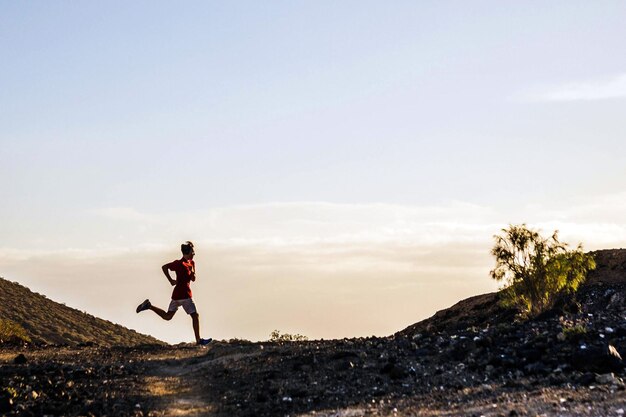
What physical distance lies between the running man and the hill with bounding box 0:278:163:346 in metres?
11.2

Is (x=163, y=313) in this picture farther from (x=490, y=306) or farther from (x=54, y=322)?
(x=54, y=322)


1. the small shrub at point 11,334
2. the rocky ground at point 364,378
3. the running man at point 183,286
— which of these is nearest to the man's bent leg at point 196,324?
the running man at point 183,286

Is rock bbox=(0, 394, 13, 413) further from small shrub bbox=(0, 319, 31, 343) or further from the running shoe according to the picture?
small shrub bbox=(0, 319, 31, 343)

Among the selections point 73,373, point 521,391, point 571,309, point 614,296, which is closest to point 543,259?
point 571,309

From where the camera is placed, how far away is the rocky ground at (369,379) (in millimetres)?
13883

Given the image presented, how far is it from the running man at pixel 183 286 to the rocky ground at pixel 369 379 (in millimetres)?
2713

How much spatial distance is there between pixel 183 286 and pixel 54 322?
17.0 metres

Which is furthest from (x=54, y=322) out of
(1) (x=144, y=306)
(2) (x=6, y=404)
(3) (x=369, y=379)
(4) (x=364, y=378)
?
(3) (x=369, y=379)

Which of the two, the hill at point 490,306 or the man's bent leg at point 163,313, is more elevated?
the man's bent leg at point 163,313

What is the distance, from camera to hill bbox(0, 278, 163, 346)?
117 ft

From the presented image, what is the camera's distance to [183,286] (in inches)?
928

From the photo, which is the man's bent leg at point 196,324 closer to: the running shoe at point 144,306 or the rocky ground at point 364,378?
the running shoe at point 144,306

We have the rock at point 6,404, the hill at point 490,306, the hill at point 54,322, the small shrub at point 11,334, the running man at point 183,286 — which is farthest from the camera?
the hill at point 54,322

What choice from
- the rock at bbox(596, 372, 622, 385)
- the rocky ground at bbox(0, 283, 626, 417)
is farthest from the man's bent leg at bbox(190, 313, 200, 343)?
the rock at bbox(596, 372, 622, 385)
